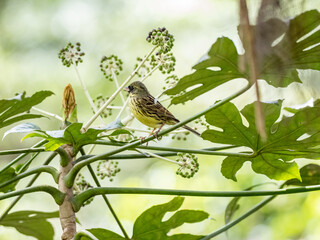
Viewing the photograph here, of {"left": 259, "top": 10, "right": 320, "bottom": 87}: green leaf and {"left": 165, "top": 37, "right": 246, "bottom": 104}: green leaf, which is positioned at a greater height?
{"left": 165, "top": 37, "right": 246, "bottom": 104}: green leaf

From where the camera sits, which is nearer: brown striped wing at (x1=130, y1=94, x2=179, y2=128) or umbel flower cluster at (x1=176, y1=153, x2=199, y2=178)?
umbel flower cluster at (x1=176, y1=153, x2=199, y2=178)

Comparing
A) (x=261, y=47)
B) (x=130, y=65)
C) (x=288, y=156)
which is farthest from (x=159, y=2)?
(x=261, y=47)

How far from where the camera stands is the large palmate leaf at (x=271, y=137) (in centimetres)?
165

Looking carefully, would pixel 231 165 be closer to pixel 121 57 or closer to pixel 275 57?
pixel 275 57

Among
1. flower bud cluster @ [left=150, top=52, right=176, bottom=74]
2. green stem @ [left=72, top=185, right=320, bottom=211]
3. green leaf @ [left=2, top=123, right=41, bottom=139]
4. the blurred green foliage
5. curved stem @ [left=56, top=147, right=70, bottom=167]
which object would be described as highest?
the blurred green foliage

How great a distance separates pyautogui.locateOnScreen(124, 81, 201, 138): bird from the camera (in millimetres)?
2875

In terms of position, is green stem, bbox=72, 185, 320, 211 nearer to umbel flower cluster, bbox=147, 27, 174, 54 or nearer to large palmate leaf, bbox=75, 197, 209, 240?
large palmate leaf, bbox=75, 197, 209, 240

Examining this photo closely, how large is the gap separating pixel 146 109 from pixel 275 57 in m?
2.29

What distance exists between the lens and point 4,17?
7.07m

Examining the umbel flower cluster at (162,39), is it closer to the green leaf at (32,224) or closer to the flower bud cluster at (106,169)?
the flower bud cluster at (106,169)

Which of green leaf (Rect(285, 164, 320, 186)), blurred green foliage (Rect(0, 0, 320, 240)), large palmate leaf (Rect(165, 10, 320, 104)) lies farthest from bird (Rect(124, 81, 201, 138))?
blurred green foliage (Rect(0, 0, 320, 240))

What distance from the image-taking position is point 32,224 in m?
2.11

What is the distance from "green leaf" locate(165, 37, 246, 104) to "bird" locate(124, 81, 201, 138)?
1.23m

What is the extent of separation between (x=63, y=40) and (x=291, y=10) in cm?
624
